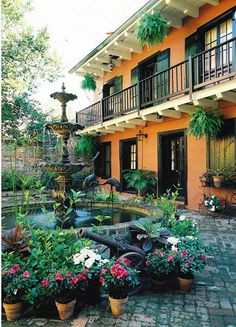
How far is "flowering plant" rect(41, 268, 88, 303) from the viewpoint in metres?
2.16

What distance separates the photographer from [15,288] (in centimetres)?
212

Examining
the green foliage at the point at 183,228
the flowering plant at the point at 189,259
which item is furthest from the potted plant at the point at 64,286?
the green foliage at the point at 183,228

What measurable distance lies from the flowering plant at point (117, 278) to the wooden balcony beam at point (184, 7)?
281 inches

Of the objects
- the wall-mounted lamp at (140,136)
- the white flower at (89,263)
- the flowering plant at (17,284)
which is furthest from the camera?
the wall-mounted lamp at (140,136)

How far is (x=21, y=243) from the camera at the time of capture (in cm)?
258

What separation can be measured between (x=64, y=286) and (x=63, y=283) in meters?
0.03

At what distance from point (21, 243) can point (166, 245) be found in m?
1.58

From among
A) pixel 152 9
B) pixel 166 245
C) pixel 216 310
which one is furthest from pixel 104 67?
pixel 216 310

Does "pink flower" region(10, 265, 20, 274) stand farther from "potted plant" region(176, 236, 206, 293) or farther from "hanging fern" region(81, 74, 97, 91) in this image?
"hanging fern" region(81, 74, 97, 91)

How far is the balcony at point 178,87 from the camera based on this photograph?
5729 mm

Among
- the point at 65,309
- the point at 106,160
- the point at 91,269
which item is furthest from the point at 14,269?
the point at 106,160

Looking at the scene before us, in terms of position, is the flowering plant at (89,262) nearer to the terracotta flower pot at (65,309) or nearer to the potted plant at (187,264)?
the terracotta flower pot at (65,309)

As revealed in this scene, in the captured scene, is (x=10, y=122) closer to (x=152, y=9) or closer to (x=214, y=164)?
(x=152, y=9)

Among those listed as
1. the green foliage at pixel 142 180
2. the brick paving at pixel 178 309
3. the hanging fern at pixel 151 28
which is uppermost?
the hanging fern at pixel 151 28
